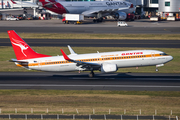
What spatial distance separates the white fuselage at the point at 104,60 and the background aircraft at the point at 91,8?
92713 millimetres

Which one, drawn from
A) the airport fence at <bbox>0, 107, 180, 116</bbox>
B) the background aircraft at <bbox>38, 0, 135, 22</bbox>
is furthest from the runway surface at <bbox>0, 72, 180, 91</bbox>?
the background aircraft at <bbox>38, 0, 135, 22</bbox>

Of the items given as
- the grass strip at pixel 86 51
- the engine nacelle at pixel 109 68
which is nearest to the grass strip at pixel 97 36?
the grass strip at pixel 86 51

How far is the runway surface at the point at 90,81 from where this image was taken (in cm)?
4247

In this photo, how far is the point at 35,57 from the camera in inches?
1889

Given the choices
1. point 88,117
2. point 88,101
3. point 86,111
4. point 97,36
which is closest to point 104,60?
point 88,101

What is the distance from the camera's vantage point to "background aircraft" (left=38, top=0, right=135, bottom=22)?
137250 millimetres

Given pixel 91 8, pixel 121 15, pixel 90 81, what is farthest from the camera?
pixel 91 8

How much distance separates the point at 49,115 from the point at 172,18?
13431 cm

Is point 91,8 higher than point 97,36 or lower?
higher

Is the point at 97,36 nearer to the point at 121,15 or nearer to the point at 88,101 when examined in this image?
the point at 121,15

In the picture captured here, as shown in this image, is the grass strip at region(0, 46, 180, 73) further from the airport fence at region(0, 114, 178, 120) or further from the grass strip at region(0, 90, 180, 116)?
the airport fence at region(0, 114, 178, 120)

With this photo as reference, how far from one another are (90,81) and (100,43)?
125 ft

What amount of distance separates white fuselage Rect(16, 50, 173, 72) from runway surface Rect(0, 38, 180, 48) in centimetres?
3084

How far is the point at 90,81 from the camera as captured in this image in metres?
46.4
